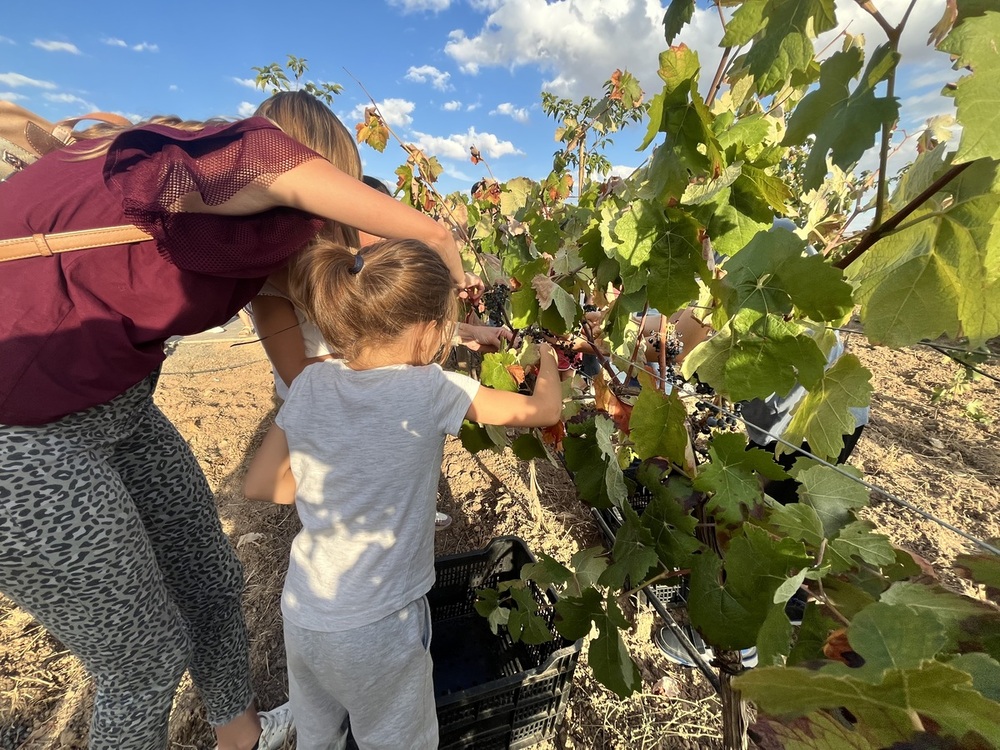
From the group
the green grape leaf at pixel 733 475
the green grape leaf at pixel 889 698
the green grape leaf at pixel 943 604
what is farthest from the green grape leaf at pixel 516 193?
the green grape leaf at pixel 889 698

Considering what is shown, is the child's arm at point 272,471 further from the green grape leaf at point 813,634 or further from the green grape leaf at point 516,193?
the green grape leaf at point 516,193

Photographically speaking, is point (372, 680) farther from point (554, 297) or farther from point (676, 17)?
point (676, 17)

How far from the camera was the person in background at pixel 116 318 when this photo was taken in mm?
946

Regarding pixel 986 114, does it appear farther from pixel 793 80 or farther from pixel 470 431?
pixel 470 431

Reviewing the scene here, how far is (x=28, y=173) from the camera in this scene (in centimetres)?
101

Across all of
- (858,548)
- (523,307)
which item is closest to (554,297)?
(523,307)

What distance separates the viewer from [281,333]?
4.99ft

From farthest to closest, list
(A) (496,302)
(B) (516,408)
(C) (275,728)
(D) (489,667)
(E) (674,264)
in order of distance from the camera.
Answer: (A) (496,302), (D) (489,667), (C) (275,728), (B) (516,408), (E) (674,264)

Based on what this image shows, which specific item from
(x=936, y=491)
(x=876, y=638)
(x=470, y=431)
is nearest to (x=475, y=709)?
(x=470, y=431)

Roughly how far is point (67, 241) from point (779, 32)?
131cm

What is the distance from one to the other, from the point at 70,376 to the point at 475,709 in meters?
1.51

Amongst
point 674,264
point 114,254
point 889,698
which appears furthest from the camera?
point 114,254

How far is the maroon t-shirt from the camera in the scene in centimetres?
94

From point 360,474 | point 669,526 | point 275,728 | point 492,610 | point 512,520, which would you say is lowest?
point 275,728
